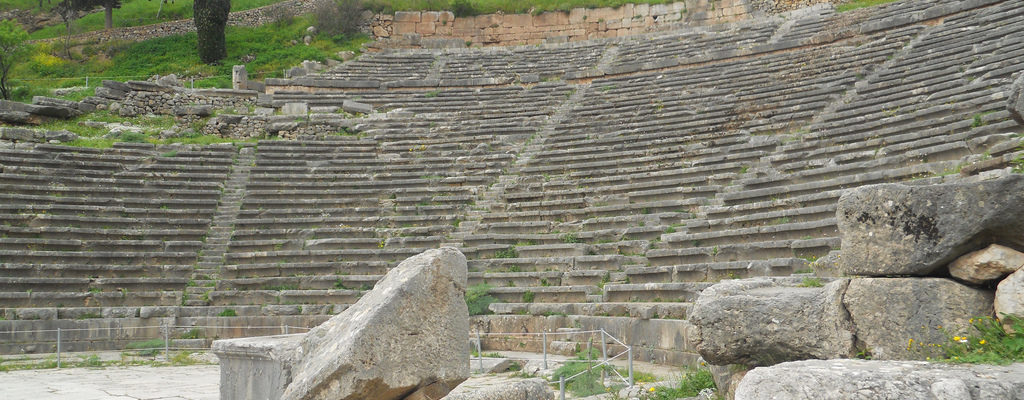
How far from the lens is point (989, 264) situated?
4.08 meters

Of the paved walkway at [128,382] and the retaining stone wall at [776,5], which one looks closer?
the paved walkway at [128,382]

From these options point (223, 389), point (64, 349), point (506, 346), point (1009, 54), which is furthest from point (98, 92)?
point (1009, 54)

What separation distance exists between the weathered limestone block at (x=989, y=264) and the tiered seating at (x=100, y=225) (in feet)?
43.9

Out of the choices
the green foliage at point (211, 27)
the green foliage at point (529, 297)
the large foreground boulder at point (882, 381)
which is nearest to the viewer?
the large foreground boulder at point (882, 381)

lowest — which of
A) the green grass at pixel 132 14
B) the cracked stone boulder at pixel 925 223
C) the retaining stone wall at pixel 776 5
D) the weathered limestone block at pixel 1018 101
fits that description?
the cracked stone boulder at pixel 925 223

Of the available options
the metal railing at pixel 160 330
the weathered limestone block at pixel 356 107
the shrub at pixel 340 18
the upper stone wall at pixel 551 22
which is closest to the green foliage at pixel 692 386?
the metal railing at pixel 160 330

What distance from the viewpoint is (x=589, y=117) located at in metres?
19.3

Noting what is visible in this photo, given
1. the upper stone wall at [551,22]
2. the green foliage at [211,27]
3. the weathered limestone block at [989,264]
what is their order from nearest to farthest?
1. the weathered limestone block at [989,264]
2. the green foliage at [211,27]
3. the upper stone wall at [551,22]

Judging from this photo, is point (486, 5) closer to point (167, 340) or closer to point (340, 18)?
point (340, 18)

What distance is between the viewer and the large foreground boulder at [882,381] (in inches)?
125

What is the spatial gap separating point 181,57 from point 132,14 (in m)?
9.40

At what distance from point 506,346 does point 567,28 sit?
67.0ft

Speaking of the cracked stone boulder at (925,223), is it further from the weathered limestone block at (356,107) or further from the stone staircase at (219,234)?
the weathered limestone block at (356,107)

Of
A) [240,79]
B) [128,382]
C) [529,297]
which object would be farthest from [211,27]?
[128,382]
